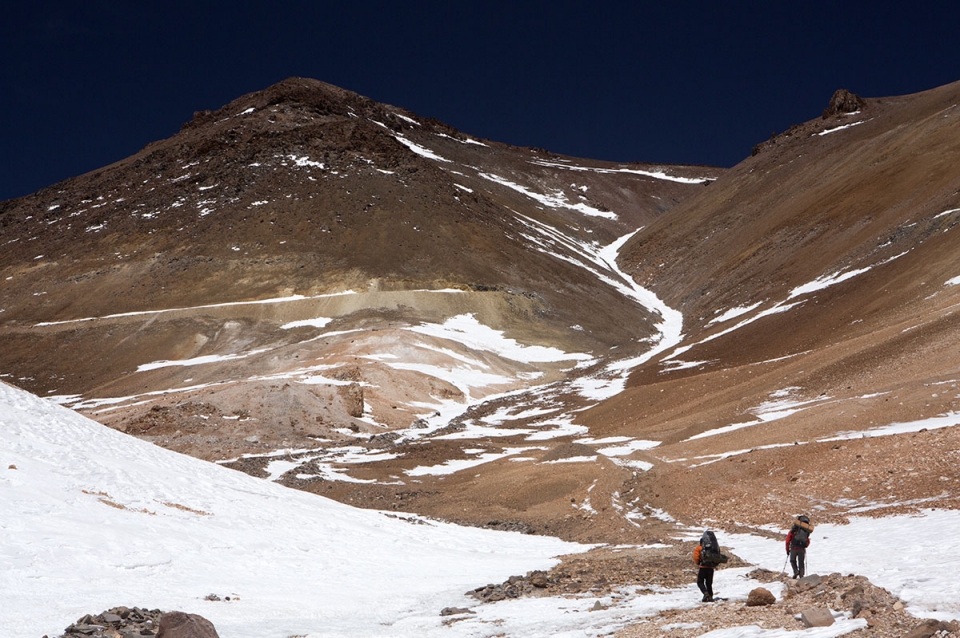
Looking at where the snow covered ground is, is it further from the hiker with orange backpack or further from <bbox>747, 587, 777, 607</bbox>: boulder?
<bbox>747, 587, 777, 607</bbox>: boulder

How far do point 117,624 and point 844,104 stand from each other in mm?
143746

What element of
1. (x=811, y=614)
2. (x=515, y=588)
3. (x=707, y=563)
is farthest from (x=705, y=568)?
(x=515, y=588)

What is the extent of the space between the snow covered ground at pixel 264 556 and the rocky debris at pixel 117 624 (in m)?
0.34

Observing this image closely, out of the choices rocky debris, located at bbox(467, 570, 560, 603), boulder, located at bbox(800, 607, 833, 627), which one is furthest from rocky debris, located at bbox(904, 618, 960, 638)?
rocky debris, located at bbox(467, 570, 560, 603)

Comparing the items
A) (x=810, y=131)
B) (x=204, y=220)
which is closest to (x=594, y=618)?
(x=204, y=220)

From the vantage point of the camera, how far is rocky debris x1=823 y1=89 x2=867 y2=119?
13188cm

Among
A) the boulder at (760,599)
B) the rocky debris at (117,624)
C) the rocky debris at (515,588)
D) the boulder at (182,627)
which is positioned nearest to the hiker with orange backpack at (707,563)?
the boulder at (760,599)

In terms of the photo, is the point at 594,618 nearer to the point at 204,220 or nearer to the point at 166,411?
the point at 166,411

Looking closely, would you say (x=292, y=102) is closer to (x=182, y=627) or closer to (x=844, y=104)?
(x=844, y=104)

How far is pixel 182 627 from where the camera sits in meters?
8.81

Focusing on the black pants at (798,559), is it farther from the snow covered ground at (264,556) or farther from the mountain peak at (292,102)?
the mountain peak at (292,102)

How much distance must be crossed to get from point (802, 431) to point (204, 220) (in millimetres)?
83551

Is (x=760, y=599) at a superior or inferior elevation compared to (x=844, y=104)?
inferior

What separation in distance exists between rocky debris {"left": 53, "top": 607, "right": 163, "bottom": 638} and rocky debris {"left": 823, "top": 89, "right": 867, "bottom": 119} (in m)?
141
